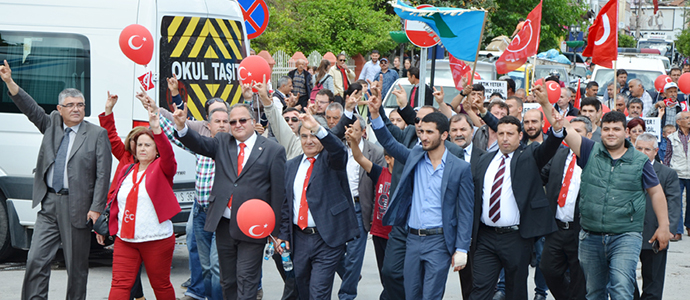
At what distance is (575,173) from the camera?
6887 mm

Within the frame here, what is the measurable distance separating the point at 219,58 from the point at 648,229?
4.80 metres

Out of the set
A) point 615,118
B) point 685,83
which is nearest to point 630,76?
point 685,83

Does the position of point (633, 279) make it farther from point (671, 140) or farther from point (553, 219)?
point (671, 140)

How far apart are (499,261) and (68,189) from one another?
372cm

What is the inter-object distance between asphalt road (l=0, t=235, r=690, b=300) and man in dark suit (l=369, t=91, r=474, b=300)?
1.95m

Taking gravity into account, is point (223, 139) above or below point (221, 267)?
above

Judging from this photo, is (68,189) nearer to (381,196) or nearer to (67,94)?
(67,94)

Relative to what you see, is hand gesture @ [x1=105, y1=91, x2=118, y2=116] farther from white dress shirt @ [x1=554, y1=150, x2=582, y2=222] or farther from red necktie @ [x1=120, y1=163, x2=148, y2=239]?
white dress shirt @ [x1=554, y1=150, x2=582, y2=222]

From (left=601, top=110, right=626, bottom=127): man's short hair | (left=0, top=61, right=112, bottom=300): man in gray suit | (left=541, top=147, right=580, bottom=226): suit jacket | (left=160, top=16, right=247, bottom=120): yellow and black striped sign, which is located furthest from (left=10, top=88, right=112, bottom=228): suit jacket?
(left=601, top=110, right=626, bottom=127): man's short hair

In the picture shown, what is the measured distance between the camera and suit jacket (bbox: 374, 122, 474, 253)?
230 inches

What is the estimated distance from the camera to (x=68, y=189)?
6.59m

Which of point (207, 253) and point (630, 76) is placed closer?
point (207, 253)

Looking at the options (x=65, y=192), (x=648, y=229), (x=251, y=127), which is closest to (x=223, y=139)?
(x=251, y=127)

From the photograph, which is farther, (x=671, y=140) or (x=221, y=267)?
(x=671, y=140)
